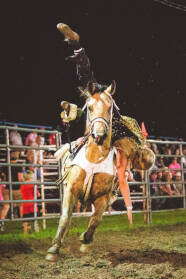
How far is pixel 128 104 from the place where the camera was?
58.7 ft

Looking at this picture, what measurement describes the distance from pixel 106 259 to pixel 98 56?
12.5 m

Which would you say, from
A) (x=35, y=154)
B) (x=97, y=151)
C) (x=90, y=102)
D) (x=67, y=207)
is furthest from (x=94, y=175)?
(x=35, y=154)

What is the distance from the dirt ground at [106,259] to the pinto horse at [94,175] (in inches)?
13.9

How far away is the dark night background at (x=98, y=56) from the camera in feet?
42.6

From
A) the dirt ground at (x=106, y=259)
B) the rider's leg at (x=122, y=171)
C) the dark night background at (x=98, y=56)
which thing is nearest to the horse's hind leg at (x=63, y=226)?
the dirt ground at (x=106, y=259)

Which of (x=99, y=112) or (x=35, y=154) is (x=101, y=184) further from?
(x=35, y=154)

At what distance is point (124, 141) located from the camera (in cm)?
477

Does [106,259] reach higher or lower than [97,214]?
lower

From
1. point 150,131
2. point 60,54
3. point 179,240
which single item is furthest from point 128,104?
point 179,240

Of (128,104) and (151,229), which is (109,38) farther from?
(151,229)

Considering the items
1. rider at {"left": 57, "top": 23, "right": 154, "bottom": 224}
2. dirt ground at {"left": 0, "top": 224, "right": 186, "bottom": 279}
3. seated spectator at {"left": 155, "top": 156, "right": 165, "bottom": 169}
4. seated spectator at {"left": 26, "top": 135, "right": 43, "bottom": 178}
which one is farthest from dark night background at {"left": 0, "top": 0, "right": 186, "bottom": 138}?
rider at {"left": 57, "top": 23, "right": 154, "bottom": 224}

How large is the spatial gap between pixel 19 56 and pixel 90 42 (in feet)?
10.8

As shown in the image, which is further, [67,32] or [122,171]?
[122,171]

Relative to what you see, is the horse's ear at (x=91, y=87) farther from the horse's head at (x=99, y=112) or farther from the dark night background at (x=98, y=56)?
the dark night background at (x=98, y=56)
